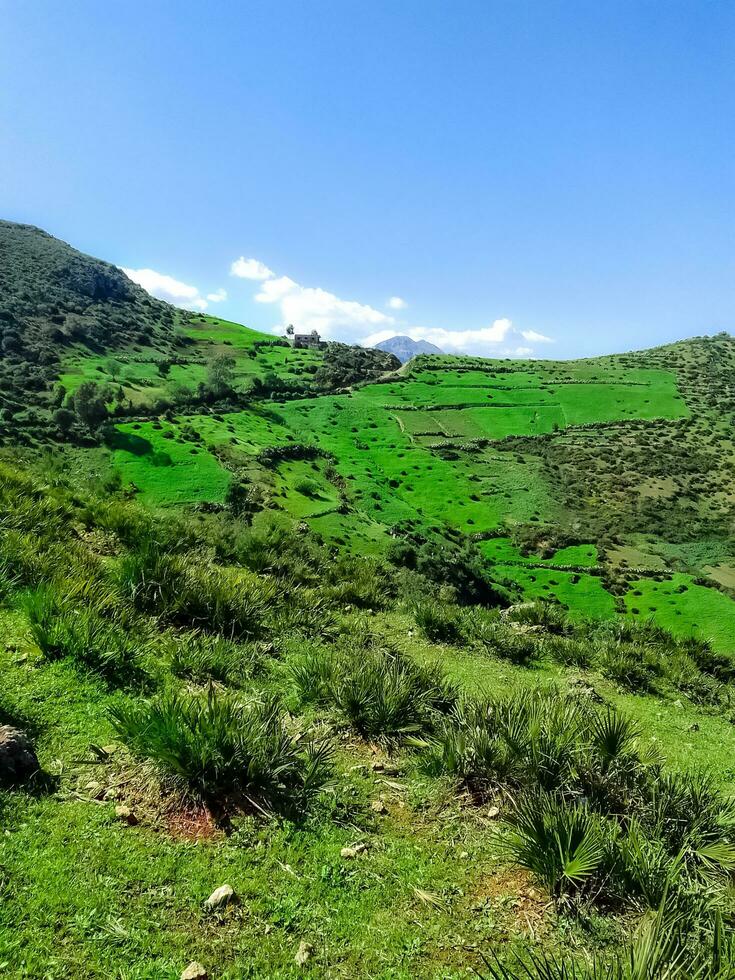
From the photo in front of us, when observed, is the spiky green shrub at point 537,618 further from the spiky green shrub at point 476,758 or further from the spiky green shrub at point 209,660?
the spiky green shrub at point 476,758

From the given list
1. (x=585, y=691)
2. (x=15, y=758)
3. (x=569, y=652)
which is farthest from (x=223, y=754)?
(x=569, y=652)

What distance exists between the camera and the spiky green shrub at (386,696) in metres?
7.29

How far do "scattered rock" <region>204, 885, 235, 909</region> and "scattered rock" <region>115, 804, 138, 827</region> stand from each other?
1025 millimetres

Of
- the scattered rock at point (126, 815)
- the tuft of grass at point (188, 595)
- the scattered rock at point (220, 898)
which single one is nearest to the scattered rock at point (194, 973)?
the scattered rock at point (220, 898)

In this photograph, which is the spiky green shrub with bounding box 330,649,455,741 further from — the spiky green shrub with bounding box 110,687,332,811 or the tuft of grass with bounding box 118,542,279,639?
the tuft of grass with bounding box 118,542,279,639

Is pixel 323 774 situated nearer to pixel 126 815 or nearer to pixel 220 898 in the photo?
pixel 220 898

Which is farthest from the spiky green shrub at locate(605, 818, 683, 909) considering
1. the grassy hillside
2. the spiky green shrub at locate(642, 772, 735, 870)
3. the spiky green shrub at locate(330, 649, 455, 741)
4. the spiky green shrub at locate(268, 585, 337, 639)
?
the spiky green shrub at locate(268, 585, 337, 639)

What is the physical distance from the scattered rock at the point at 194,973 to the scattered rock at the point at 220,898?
522 mm

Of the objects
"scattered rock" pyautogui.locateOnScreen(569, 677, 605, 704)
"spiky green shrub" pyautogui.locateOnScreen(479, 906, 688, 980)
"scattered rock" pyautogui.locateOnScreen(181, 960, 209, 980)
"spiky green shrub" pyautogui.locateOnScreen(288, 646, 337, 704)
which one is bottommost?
"scattered rock" pyautogui.locateOnScreen(569, 677, 605, 704)

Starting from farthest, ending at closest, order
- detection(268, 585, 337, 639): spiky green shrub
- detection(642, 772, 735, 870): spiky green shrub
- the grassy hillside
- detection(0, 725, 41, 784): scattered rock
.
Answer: detection(268, 585, 337, 639): spiky green shrub < detection(642, 772, 735, 870): spiky green shrub < detection(0, 725, 41, 784): scattered rock < the grassy hillside

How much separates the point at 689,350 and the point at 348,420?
10532 centimetres

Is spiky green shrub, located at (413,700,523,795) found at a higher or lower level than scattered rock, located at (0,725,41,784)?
lower

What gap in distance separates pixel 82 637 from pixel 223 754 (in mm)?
2869

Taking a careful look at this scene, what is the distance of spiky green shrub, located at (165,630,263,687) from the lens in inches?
306
